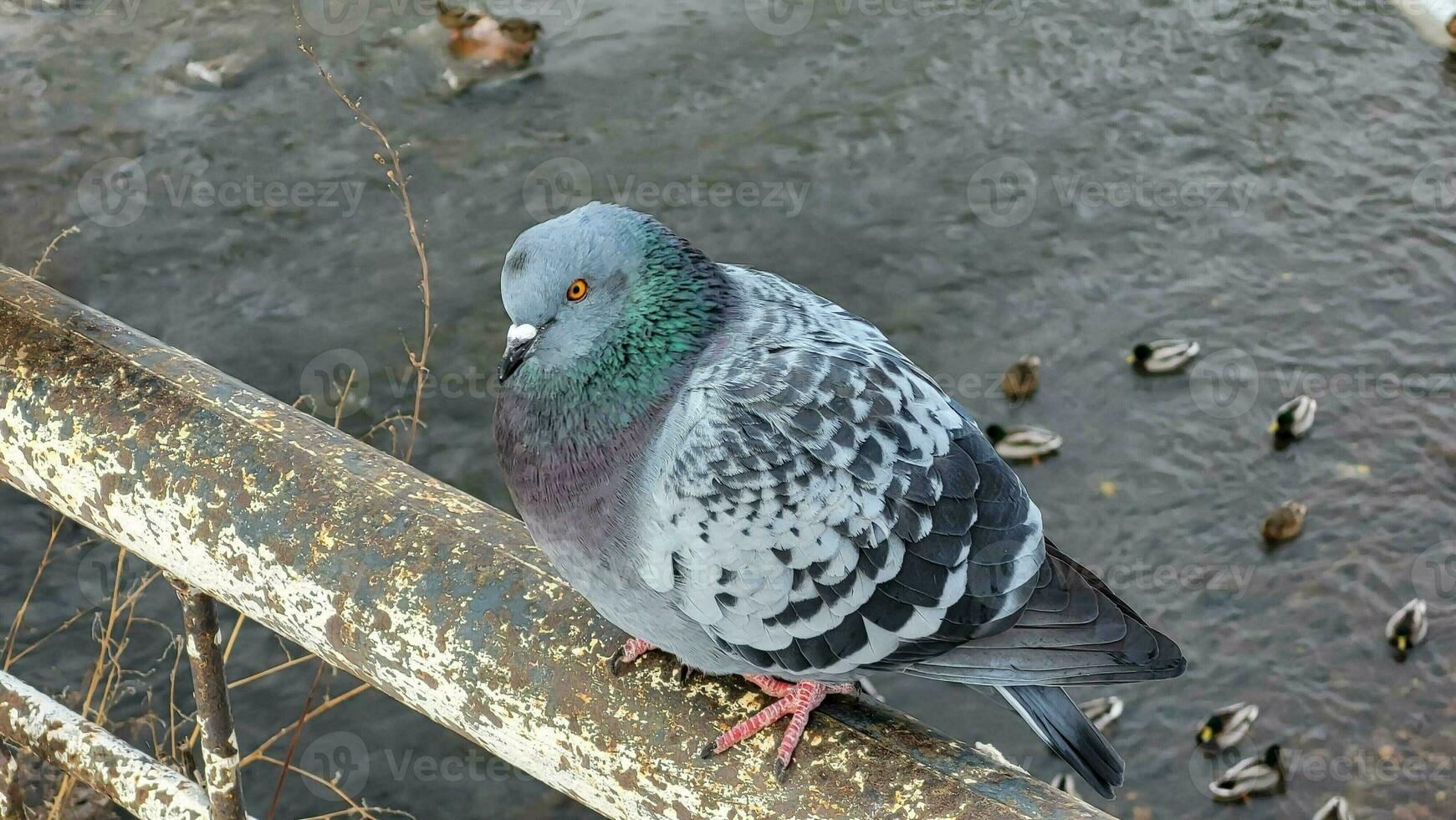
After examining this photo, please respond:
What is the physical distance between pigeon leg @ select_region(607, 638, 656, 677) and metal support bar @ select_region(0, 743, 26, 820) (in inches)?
54.5

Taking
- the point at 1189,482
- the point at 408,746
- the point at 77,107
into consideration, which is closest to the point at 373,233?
the point at 77,107

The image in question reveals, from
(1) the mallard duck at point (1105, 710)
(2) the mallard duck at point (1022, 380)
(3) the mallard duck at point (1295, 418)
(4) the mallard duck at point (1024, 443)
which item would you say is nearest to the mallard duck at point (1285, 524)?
(3) the mallard duck at point (1295, 418)

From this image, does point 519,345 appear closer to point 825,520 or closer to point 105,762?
point 825,520

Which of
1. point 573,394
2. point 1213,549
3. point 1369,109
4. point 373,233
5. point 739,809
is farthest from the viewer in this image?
point 1369,109

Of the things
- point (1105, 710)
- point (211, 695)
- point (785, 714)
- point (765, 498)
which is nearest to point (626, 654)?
point (785, 714)

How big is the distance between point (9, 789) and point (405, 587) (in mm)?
1258

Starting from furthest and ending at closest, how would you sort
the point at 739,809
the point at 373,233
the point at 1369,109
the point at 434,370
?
the point at 1369,109 → the point at 373,233 → the point at 434,370 → the point at 739,809

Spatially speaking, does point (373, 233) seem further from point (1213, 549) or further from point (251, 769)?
point (1213, 549)

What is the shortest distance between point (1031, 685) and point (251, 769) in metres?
5.59

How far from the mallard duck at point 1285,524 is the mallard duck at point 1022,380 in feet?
5.46

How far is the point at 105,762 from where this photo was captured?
2426 mm

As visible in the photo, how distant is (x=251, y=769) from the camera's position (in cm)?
709

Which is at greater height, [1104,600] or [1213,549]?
[1104,600]

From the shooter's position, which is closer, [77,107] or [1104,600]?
[1104,600]
